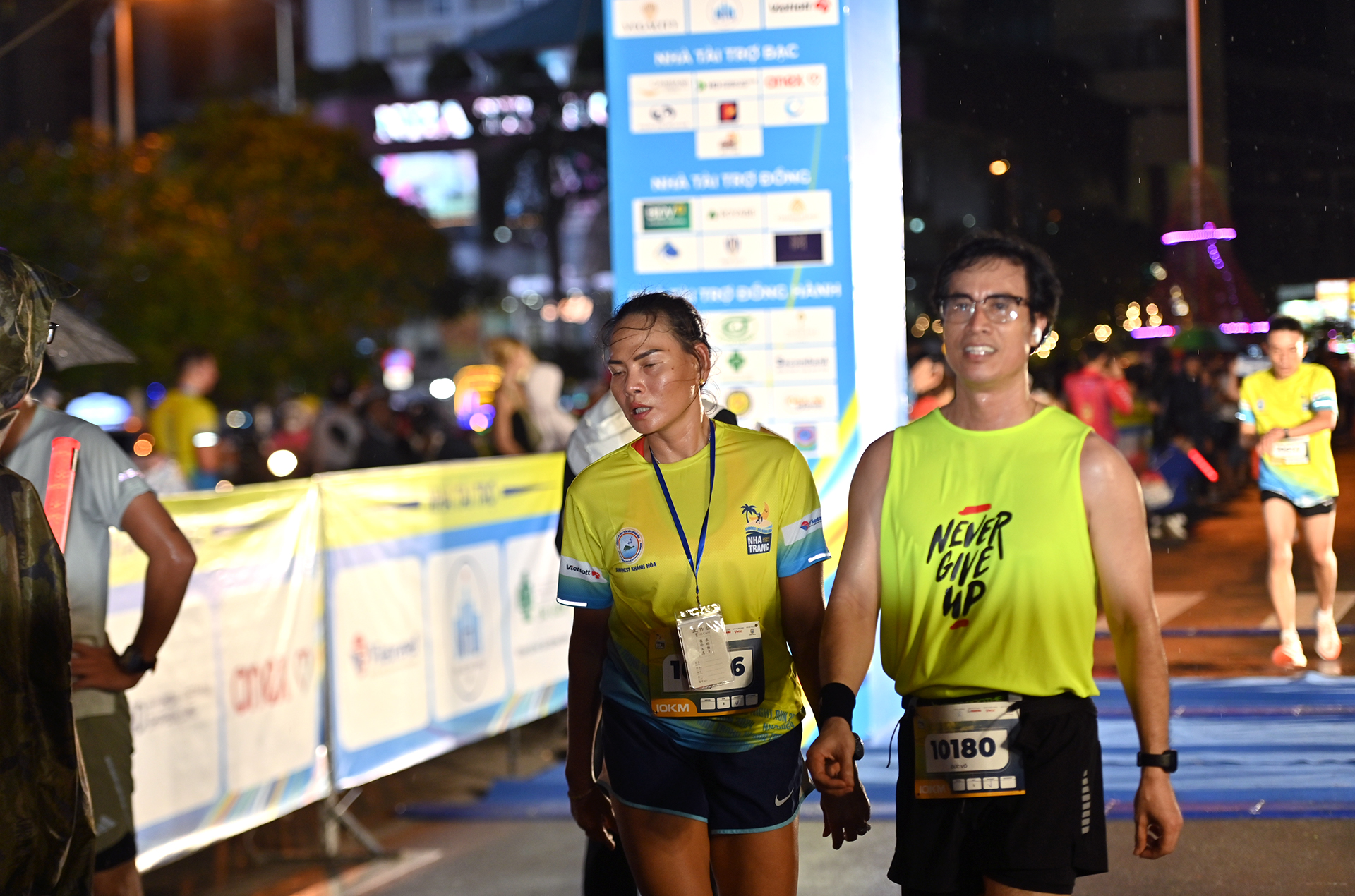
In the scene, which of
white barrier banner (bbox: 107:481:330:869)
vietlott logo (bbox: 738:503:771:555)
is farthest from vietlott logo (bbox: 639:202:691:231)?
vietlott logo (bbox: 738:503:771:555)

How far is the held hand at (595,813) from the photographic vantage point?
326cm

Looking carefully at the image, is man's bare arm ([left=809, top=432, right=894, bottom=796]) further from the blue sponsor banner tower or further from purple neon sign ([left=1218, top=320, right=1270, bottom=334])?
the blue sponsor banner tower

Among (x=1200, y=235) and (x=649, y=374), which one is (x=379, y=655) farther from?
(x=1200, y=235)

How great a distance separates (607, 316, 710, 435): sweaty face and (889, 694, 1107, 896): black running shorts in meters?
0.90

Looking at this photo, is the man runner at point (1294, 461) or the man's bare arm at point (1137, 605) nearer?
the man's bare arm at point (1137, 605)

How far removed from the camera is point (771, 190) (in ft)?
19.8

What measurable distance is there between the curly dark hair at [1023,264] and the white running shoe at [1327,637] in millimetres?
2764

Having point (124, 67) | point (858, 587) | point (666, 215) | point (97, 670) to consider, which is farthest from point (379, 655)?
point (124, 67)

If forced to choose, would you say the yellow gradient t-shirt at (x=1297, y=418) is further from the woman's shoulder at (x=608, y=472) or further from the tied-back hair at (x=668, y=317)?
the woman's shoulder at (x=608, y=472)

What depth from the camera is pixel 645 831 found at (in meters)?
3.07

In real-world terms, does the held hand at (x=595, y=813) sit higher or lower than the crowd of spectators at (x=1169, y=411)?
lower

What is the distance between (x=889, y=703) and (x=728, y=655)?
3.56 meters

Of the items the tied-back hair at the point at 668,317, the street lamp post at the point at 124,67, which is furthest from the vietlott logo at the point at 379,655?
the street lamp post at the point at 124,67

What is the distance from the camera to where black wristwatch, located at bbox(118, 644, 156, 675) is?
3.70 m
